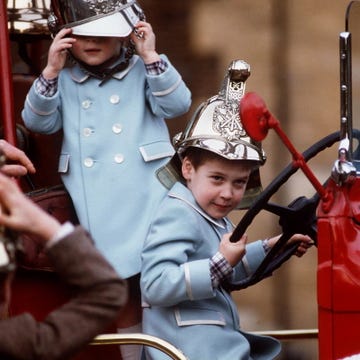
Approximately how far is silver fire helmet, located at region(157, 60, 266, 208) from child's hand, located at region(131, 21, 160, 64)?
9.0 inches

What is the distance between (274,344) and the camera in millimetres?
4375

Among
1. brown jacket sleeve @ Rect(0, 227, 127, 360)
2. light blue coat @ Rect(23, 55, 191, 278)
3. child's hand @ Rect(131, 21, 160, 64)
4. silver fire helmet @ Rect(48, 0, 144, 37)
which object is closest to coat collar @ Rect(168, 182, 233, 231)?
light blue coat @ Rect(23, 55, 191, 278)

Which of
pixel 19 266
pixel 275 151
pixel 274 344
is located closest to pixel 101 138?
pixel 19 266

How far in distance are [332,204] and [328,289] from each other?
219 millimetres

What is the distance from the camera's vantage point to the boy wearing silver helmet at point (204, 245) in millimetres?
4160

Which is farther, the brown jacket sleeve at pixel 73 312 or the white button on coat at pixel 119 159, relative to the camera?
the white button on coat at pixel 119 159

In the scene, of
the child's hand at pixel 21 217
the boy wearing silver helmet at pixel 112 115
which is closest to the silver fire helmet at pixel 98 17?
the boy wearing silver helmet at pixel 112 115

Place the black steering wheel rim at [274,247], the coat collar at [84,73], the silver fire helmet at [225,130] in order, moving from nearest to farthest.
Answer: the black steering wheel rim at [274,247]
the silver fire helmet at [225,130]
the coat collar at [84,73]

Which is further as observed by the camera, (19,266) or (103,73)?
(103,73)

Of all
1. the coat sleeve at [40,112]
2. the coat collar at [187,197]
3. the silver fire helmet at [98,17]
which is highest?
the silver fire helmet at [98,17]

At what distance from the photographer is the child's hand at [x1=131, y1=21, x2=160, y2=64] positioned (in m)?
4.43

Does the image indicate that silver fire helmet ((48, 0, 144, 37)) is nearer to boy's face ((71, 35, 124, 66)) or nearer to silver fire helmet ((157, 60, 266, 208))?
boy's face ((71, 35, 124, 66))

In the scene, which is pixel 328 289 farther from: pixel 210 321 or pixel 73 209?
pixel 73 209

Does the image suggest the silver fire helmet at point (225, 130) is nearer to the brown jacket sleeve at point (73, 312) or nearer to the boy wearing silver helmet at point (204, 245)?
the boy wearing silver helmet at point (204, 245)
